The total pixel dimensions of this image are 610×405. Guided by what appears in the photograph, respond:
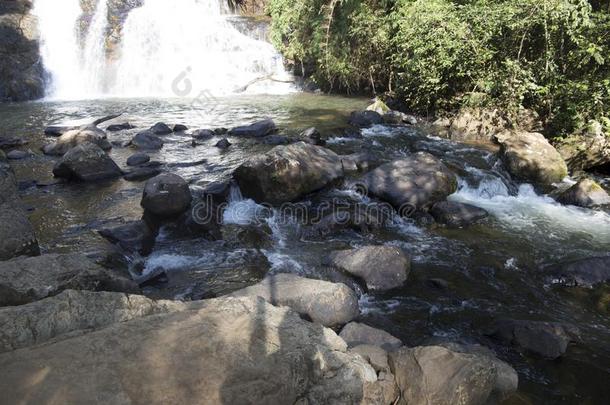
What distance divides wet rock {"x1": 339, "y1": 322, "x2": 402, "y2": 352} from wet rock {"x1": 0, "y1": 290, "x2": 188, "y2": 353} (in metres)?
1.76

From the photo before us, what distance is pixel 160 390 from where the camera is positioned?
2.37 metres

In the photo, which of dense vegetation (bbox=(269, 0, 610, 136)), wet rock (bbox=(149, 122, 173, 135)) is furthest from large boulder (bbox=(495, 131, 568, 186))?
wet rock (bbox=(149, 122, 173, 135))

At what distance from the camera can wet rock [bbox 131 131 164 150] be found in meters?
11.1

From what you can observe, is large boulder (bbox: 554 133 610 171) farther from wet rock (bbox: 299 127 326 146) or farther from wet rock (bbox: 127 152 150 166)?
wet rock (bbox: 127 152 150 166)

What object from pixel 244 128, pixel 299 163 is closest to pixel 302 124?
pixel 244 128

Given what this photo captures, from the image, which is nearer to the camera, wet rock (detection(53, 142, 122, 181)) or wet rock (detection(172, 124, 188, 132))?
wet rock (detection(53, 142, 122, 181))

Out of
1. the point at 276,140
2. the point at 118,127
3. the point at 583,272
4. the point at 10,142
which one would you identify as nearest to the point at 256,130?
the point at 276,140

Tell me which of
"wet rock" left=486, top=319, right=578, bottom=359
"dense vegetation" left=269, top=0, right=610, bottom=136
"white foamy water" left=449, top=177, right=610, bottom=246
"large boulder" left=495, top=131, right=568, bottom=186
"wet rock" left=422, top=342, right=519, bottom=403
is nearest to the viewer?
"wet rock" left=422, top=342, right=519, bottom=403

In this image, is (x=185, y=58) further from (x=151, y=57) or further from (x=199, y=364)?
(x=199, y=364)

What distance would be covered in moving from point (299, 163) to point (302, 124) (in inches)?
217

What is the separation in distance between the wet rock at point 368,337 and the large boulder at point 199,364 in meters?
1.07

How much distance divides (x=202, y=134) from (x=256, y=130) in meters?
1.45

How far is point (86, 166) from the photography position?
28.8ft

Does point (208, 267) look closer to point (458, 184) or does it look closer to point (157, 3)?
point (458, 184)
